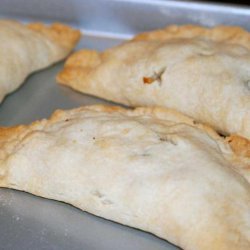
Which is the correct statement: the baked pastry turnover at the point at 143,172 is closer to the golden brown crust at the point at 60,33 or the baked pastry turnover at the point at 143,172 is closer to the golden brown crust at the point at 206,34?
the golden brown crust at the point at 206,34

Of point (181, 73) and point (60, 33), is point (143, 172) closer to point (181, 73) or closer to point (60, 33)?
point (181, 73)

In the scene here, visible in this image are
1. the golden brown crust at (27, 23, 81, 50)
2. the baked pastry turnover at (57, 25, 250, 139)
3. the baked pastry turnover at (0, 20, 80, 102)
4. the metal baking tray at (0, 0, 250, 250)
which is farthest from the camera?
the golden brown crust at (27, 23, 81, 50)

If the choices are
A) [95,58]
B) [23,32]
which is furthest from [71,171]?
[23,32]

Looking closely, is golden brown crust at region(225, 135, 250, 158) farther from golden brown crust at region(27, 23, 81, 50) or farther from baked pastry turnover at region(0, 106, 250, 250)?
golden brown crust at region(27, 23, 81, 50)

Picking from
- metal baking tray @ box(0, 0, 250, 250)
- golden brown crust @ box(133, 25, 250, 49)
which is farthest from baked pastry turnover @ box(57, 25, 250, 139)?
metal baking tray @ box(0, 0, 250, 250)

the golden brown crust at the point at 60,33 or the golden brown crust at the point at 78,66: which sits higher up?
the golden brown crust at the point at 60,33

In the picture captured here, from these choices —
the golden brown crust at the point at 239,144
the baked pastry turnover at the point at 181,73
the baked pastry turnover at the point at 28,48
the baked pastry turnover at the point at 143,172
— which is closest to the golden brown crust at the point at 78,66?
the baked pastry turnover at the point at 181,73

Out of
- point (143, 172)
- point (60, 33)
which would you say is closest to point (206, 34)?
point (60, 33)
